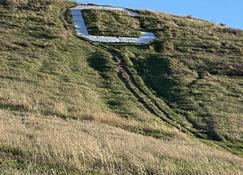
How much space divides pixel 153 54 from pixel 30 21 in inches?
484

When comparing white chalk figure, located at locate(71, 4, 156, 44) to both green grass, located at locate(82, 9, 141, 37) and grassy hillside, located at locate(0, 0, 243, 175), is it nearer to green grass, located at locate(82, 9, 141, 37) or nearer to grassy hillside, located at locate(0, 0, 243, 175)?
green grass, located at locate(82, 9, 141, 37)

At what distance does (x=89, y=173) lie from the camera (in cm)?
1092

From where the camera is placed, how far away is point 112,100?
34.0 m

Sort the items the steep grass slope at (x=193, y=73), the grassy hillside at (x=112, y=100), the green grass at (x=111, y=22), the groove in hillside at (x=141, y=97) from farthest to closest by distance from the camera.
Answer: the green grass at (x=111, y=22) < the steep grass slope at (x=193, y=73) < the groove in hillside at (x=141, y=97) < the grassy hillside at (x=112, y=100)

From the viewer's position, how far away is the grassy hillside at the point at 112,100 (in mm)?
12219

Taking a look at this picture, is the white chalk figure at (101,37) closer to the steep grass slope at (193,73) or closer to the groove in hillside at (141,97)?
the steep grass slope at (193,73)

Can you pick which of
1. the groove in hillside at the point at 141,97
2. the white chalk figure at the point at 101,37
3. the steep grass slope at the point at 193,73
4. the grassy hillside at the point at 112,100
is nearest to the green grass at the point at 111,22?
the steep grass slope at the point at 193,73

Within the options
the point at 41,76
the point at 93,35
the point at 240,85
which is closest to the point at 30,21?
the point at 93,35

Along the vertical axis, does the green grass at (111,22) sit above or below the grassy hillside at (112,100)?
below

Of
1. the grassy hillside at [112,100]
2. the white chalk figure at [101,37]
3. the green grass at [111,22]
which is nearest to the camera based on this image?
the grassy hillside at [112,100]

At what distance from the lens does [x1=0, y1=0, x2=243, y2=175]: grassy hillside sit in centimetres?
1222

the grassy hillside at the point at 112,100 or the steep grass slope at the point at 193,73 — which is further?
the steep grass slope at the point at 193,73

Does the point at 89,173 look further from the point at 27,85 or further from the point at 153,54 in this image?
the point at 153,54

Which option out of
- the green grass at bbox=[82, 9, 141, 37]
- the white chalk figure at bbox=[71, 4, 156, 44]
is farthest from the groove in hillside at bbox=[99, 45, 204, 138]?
the green grass at bbox=[82, 9, 141, 37]
